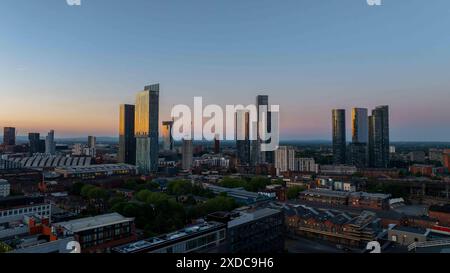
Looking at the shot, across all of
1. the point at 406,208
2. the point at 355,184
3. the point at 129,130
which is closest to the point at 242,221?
the point at 406,208

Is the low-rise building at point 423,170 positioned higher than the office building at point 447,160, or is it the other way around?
the office building at point 447,160

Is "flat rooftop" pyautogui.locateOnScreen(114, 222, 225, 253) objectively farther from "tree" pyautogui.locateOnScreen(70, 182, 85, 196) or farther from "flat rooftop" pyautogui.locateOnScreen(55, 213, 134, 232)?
"tree" pyautogui.locateOnScreen(70, 182, 85, 196)

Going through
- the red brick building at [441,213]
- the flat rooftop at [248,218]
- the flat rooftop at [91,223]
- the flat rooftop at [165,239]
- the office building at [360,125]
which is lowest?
the red brick building at [441,213]

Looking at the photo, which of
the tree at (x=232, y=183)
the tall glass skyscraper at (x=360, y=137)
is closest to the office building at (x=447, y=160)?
the tall glass skyscraper at (x=360, y=137)

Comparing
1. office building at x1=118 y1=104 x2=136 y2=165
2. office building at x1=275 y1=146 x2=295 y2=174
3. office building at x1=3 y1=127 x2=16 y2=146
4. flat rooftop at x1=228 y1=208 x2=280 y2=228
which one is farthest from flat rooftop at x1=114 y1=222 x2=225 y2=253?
office building at x1=3 y1=127 x2=16 y2=146

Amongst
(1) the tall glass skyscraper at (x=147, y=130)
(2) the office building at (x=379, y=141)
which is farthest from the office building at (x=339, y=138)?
(1) the tall glass skyscraper at (x=147, y=130)

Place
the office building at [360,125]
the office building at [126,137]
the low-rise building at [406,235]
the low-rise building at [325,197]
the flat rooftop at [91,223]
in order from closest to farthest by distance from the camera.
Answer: the flat rooftop at [91,223] → the low-rise building at [406,235] → the low-rise building at [325,197] → the office building at [126,137] → the office building at [360,125]

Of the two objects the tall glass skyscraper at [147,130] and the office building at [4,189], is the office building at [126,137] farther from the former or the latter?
the office building at [4,189]

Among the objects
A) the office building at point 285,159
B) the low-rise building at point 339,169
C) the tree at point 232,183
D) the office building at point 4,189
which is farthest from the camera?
the office building at point 285,159

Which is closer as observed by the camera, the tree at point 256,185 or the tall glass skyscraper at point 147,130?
A: the tree at point 256,185
